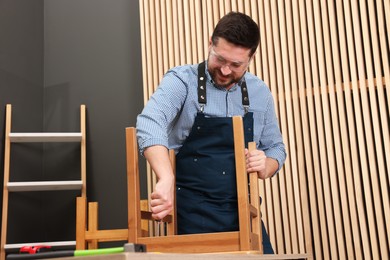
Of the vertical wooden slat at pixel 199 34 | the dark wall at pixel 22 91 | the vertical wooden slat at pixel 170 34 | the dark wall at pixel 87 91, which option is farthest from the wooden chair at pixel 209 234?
the dark wall at pixel 22 91

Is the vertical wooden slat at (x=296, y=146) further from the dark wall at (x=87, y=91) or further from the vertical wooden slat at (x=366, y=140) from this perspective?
the dark wall at (x=87, y=91)

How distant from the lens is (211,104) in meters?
2.12

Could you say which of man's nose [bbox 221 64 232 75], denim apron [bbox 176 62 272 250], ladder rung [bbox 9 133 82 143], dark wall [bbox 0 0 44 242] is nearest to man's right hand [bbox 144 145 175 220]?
denim apron [bbox 176 62 272 250]

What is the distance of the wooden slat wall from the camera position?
10.2 ft

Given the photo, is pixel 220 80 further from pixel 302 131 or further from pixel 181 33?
pixel 181 33

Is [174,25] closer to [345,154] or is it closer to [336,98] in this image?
[336,98]

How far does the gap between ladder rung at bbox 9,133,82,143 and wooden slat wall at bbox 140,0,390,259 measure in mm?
1399

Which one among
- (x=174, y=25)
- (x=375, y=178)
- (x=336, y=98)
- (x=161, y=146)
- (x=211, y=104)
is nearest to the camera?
(x=161, y=146)

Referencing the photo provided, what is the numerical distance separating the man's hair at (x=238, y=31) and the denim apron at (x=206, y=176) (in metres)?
0.22

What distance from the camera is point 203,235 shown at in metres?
1.62

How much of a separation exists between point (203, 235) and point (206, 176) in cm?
43

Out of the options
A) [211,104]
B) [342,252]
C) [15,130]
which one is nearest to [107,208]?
[15,130]

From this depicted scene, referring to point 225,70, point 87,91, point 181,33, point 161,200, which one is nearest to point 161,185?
point 161,200

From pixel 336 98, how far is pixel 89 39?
6.72ft
